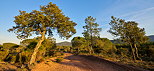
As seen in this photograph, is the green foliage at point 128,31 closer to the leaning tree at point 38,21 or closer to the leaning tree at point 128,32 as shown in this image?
the leaning tree at point 128,32

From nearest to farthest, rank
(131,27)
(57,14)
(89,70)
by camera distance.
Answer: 1. (89,70)
2. (57,14)
3. (131,27)

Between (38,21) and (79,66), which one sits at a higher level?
(38,21)

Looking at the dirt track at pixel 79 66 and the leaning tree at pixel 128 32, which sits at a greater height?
the leaning tree at pixel 128 32

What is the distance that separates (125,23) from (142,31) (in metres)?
4.86

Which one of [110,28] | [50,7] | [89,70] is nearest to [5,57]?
[50,7]

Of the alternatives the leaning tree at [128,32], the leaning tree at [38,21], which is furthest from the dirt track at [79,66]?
the leaning tree at [128,32]

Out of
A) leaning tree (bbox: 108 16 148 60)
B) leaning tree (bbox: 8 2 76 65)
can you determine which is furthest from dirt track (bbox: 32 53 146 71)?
leaning tree (bbox: 108 16 148 60)

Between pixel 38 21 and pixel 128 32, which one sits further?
pixel 128 32

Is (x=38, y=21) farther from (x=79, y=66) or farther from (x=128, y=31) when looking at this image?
(x=128, y=31)

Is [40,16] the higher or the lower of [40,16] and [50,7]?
the lower

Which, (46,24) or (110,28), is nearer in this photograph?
(46,24)

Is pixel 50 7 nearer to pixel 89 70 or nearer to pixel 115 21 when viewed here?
pixel 89 70

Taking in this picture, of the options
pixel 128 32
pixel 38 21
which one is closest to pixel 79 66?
pixel 38 21

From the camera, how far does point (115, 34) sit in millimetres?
16281
